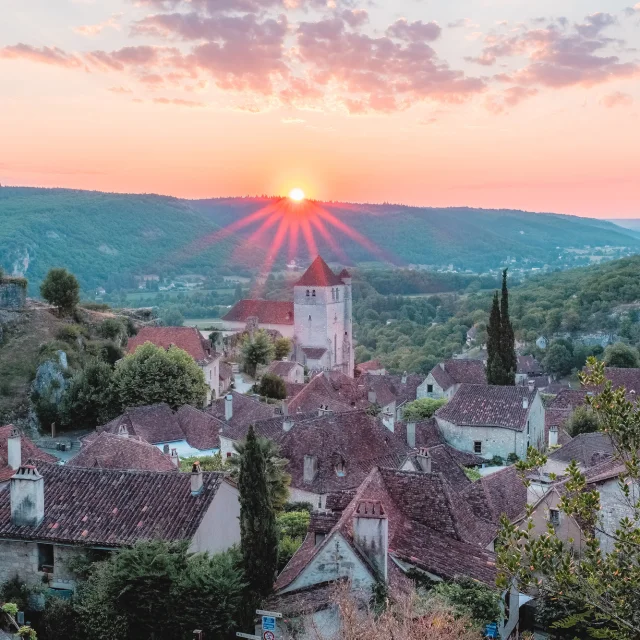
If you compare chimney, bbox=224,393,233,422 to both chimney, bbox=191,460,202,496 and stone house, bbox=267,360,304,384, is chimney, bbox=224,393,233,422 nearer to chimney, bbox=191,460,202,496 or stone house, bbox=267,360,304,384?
stone house, bbox=267,360,304,384

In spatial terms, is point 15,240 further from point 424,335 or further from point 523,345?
A: point 523,345

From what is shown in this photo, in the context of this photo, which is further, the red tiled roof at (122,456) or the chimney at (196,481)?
the red tiled roof at (122,456)

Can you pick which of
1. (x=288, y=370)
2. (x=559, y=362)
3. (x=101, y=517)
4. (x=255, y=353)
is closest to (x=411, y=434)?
(x=101, y=517)

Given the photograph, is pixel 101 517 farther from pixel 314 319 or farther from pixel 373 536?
pixel 314 319

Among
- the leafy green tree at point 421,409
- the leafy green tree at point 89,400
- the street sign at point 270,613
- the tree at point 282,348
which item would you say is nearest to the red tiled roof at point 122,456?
the street sign at point 270,613

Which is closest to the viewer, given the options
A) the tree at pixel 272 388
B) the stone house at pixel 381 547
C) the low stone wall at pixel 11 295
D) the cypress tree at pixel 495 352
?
the stone house at pixel 381 547

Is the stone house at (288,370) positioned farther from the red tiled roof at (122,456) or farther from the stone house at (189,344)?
the red tiled roof at (122,456)

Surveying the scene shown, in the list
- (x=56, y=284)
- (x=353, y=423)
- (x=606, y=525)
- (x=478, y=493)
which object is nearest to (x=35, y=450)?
(x=353, y=423)

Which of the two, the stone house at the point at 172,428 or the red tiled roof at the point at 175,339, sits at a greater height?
the red tiled roof at the point at 175,339
